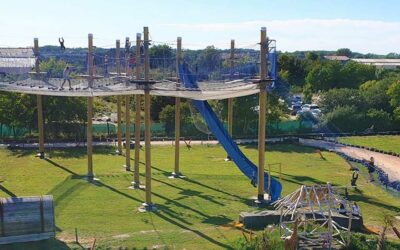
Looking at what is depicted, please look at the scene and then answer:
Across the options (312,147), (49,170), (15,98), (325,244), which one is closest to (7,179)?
(49,170)

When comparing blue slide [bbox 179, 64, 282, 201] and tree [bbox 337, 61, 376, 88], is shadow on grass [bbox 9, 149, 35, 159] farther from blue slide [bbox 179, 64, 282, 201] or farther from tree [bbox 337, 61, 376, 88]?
tree [bbox 337, 61, 376, 88]

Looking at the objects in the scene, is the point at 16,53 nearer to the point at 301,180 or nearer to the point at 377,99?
the point at 301,180

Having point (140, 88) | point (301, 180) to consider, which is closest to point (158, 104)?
point (301, 180)

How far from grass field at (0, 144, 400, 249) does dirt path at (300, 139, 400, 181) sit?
6.64ft

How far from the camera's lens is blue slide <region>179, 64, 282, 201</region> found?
2489cm

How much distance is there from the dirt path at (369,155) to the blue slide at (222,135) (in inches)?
375

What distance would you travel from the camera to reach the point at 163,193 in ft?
82.2

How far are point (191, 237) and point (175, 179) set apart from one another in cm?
934

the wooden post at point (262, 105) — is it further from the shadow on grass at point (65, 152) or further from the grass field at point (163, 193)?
the shadow on grass at point (65, 152)

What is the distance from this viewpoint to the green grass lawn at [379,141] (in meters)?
40.7

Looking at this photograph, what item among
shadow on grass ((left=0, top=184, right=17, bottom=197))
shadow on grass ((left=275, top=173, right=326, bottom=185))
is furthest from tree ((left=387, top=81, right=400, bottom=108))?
shadow on grass ((left=0, top=184, right=17, bottom=197))

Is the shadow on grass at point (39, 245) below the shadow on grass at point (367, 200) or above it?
above

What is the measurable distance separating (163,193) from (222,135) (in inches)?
160

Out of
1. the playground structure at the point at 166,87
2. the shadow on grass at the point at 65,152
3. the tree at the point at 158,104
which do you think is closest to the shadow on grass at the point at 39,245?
the playground structure at the point at 166,87
